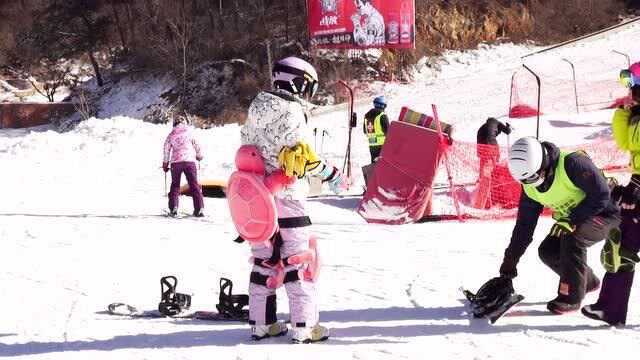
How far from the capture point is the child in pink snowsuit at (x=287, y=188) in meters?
4.33

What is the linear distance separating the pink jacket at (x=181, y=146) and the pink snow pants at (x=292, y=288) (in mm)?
5765

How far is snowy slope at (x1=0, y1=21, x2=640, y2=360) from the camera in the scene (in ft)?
14.8

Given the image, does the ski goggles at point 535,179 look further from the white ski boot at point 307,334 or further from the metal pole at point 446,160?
the metal pole at point 446,160

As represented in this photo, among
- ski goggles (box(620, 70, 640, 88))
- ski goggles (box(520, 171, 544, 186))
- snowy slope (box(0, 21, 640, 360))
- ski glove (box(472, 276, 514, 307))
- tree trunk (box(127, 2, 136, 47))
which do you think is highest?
tree trunk (box(127, 2, 136, 47))

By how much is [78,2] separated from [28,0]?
8.20 meters

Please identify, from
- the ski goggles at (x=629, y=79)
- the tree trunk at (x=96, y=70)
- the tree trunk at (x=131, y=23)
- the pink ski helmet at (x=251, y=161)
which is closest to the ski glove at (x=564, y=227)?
the ski goggles at (x=629, y=79)

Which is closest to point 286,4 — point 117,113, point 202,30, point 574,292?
point 202,30

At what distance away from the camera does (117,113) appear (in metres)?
30.6

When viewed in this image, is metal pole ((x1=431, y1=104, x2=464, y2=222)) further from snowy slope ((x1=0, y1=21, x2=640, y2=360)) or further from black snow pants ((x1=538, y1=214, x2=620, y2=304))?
black snow pants ((x1=538, y1=214, x2=620, y2=304))

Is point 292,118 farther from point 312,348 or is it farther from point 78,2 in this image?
point 78,2

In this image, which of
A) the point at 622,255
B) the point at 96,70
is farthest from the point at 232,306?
the point at 96,70

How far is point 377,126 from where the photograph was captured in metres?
11.7

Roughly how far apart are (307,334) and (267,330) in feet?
0.97

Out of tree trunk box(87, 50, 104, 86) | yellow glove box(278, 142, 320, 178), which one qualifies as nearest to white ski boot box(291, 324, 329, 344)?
yellow glove box(278, 142, 320, 178)
